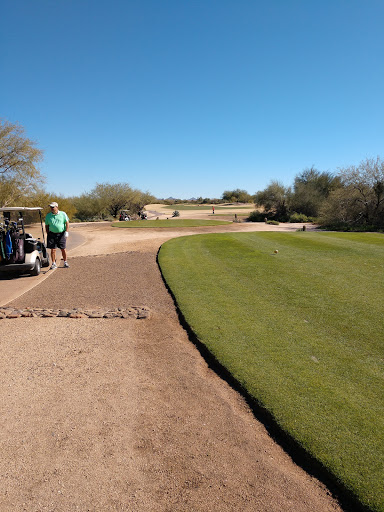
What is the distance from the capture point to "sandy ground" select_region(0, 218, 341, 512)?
107 inches

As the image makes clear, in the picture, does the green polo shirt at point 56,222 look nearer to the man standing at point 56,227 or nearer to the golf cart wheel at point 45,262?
the man standing at point 56,227

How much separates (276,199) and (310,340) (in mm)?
42164

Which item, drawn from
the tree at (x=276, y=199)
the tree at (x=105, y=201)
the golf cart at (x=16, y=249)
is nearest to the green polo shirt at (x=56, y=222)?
the golf cart at (x=16, y=249)

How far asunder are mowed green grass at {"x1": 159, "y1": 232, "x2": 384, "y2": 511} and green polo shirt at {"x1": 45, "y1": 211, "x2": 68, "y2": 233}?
3.75 meters

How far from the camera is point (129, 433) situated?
11.3 ft

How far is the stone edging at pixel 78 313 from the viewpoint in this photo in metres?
6.85

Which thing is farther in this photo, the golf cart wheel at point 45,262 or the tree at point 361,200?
the tree at point 361,200

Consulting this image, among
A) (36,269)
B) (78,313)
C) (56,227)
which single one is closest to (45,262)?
(36,269)

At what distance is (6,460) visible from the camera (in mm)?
3092

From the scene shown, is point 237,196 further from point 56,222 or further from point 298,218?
point 56,222

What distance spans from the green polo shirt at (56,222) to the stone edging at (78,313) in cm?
411

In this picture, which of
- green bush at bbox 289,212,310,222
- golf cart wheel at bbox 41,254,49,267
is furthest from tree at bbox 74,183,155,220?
golf cart wheel at bbox 41,254,49,267

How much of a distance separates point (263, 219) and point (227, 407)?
41.8m

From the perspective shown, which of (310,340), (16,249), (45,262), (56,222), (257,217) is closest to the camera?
(310,340)
